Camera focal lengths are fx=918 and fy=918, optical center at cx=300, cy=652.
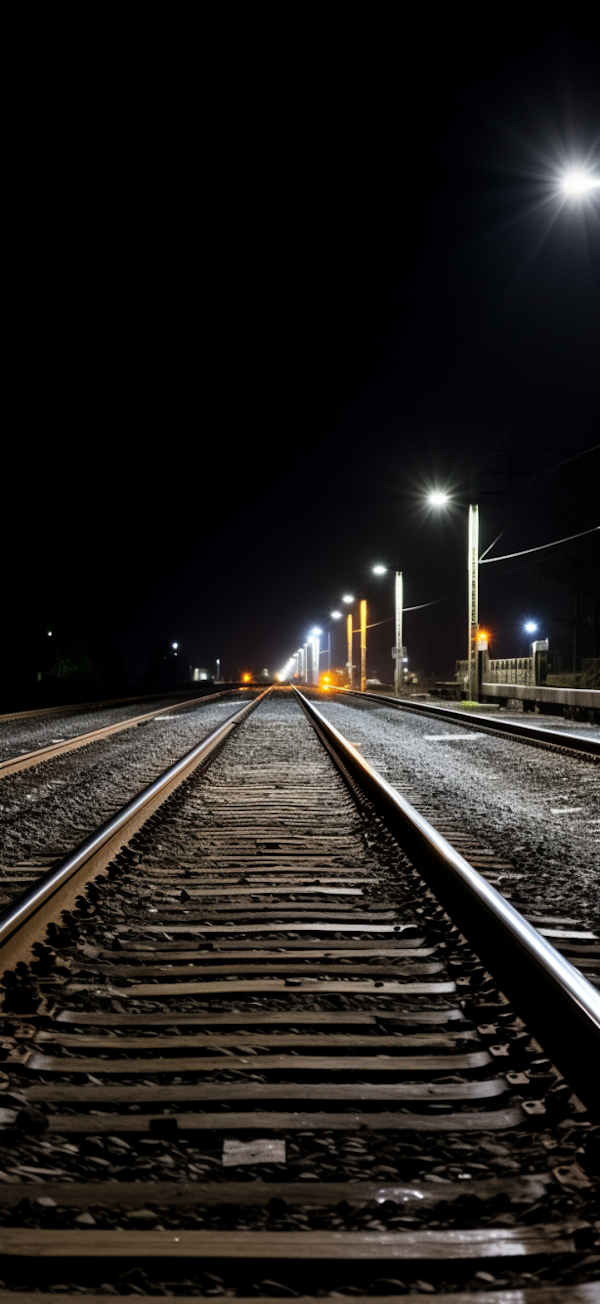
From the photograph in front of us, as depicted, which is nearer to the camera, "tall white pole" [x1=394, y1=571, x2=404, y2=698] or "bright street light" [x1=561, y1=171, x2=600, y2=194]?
"bright street light" [x1=561, y1=171, x2=600, y2=194]

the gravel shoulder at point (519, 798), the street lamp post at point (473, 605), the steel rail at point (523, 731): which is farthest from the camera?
the street lamp post at point (473, 605)

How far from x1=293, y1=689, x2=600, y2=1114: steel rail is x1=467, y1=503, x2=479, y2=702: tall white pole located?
27.2 m

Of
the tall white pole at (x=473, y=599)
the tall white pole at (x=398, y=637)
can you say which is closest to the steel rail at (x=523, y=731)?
the tall white pole at (x=473, y=599)

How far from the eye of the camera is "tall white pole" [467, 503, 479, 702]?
32594mm

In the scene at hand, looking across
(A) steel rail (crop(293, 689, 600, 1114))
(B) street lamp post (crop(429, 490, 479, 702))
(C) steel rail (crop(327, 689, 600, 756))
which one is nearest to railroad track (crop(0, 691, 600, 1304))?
(A) steel rail (crop(293, 689, 600, 1114))

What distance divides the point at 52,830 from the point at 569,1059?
18.1 ft

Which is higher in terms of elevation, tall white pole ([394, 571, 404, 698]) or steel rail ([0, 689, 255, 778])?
tall white pole ([394, 571, 404, 698])

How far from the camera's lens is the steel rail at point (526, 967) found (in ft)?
8.33

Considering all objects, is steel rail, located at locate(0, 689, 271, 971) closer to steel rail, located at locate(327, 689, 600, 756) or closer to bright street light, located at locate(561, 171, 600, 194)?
steel rail, located at locate(327, 689, 600, 756)

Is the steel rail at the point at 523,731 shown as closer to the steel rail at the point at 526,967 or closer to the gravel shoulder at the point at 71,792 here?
the gravel shoulder at the point at 71,792

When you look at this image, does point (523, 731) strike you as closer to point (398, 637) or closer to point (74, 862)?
point (74, 862)

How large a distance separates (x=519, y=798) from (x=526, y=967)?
640 cm

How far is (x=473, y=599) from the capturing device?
33969 millimetres

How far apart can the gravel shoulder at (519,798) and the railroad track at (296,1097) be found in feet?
3.00
